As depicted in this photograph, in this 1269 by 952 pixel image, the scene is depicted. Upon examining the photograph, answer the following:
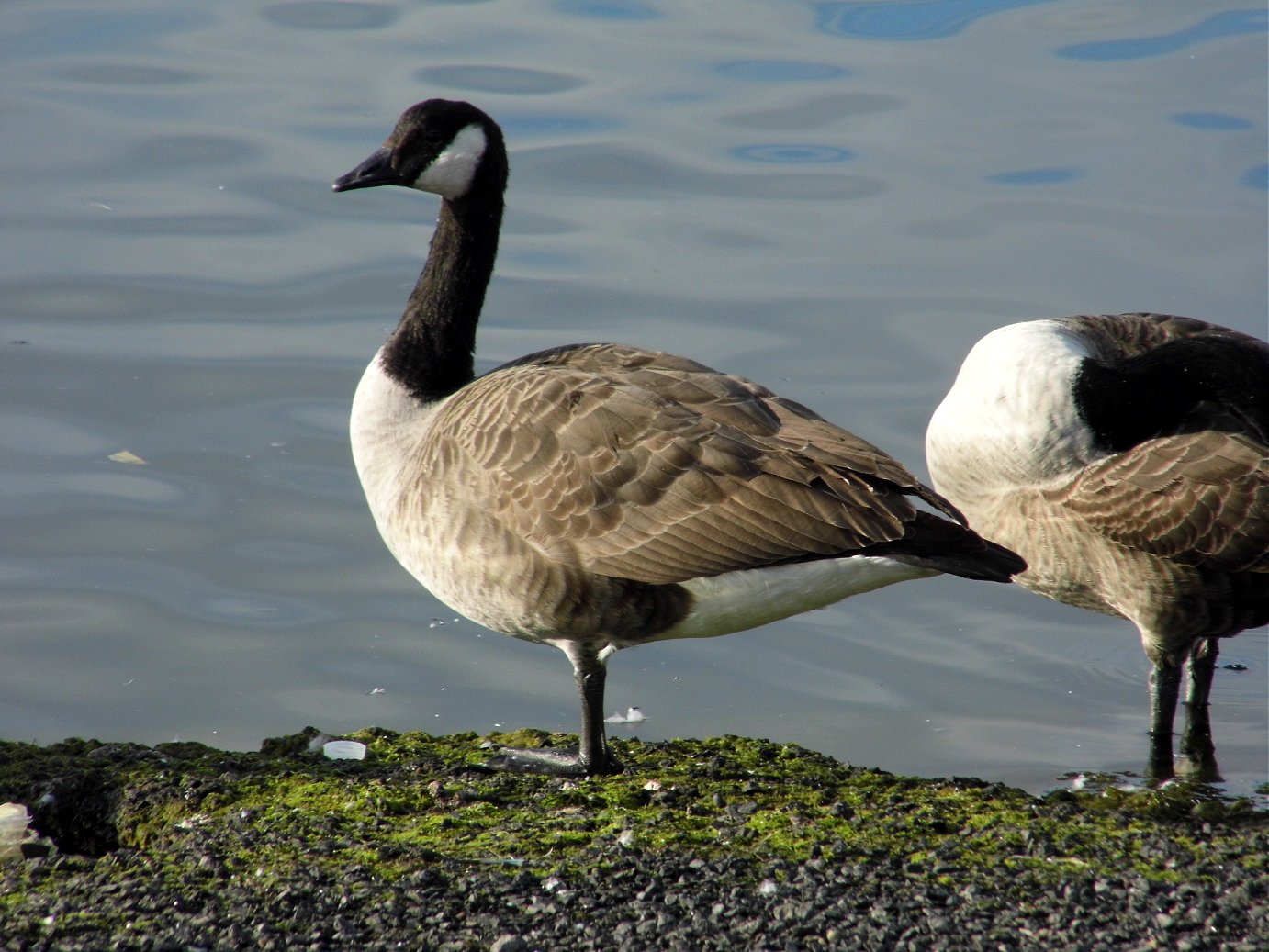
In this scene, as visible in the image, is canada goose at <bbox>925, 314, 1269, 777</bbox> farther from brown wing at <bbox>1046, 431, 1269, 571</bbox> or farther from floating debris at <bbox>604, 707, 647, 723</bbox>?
floating debris at <bbox>604, 707, 647, 723</bbox>

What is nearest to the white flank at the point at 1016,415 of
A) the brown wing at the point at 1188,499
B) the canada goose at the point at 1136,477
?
the canada goose at the point at 1136,477

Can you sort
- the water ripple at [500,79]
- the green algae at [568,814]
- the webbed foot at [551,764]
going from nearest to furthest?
1. the green algae at [568,814]
2. the webbed foot at [551,764]
3. the water ripple at [500,79]

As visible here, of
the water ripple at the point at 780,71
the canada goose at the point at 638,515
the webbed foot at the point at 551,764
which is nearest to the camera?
the canada goose at the point at 638,515

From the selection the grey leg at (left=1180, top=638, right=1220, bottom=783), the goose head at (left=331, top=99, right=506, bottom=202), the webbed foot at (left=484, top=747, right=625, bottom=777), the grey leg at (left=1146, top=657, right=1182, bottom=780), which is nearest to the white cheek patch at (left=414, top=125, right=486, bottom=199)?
the goose head at (left=331, top=99, right=506, bottom=202)

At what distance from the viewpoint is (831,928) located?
4184mm

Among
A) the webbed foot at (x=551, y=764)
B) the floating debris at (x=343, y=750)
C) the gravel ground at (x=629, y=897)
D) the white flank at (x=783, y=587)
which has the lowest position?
the floating debris at (x=343, y=750)

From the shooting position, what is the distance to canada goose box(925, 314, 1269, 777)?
6.44m

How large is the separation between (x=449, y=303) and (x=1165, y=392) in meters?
3.29

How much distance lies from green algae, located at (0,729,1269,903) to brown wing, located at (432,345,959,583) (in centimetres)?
87

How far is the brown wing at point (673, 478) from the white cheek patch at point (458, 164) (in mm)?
1344

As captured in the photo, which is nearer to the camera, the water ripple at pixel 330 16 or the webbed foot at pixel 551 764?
the webbed foot at pixel 551 764

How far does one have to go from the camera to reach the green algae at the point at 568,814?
15.3 feet

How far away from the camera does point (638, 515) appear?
18.1ft

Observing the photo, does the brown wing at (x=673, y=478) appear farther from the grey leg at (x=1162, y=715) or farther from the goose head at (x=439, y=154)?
the grey leg at (x=1162, y=715)
